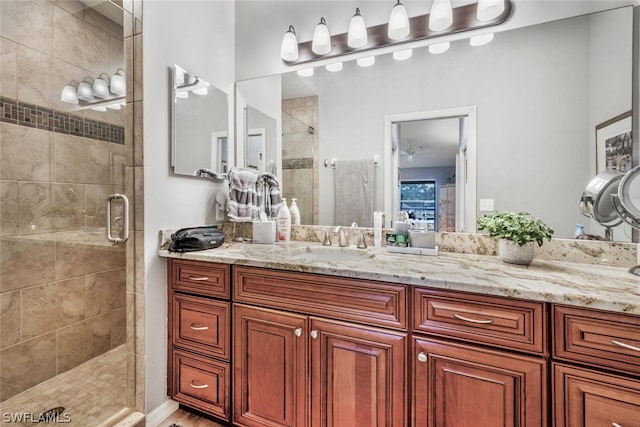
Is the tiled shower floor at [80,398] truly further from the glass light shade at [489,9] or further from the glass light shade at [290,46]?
the glass light shade at [489,9]

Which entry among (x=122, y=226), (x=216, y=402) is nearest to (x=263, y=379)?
(x=216, y=402)

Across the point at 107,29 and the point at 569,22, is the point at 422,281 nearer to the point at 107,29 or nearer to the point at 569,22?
the point at 569,22

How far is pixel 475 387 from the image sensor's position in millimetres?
942

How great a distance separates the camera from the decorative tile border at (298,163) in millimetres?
1919

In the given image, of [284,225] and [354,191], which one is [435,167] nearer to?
[354,191]

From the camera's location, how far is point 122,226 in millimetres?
1525

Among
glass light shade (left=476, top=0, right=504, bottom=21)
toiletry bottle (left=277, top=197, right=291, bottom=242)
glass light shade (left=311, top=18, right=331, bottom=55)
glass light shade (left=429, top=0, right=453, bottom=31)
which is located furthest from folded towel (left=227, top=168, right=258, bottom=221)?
glass light shade (left=476, top=0, right=504, bottom=21)

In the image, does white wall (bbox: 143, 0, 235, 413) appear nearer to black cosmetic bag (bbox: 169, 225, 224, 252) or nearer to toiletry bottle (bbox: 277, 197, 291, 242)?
black cosmetic bag (bbox: 169, 225, 224, 252)

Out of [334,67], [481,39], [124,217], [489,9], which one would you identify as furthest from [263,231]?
[489,9]

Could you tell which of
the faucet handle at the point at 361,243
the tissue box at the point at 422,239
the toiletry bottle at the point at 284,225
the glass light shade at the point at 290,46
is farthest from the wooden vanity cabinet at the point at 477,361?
the glass light shade at the point at 290,46

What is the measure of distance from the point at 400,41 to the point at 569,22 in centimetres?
79

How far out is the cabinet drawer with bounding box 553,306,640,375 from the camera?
2.55 feet

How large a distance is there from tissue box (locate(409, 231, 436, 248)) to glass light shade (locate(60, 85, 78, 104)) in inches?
90.0

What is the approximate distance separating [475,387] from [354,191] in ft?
3.79
